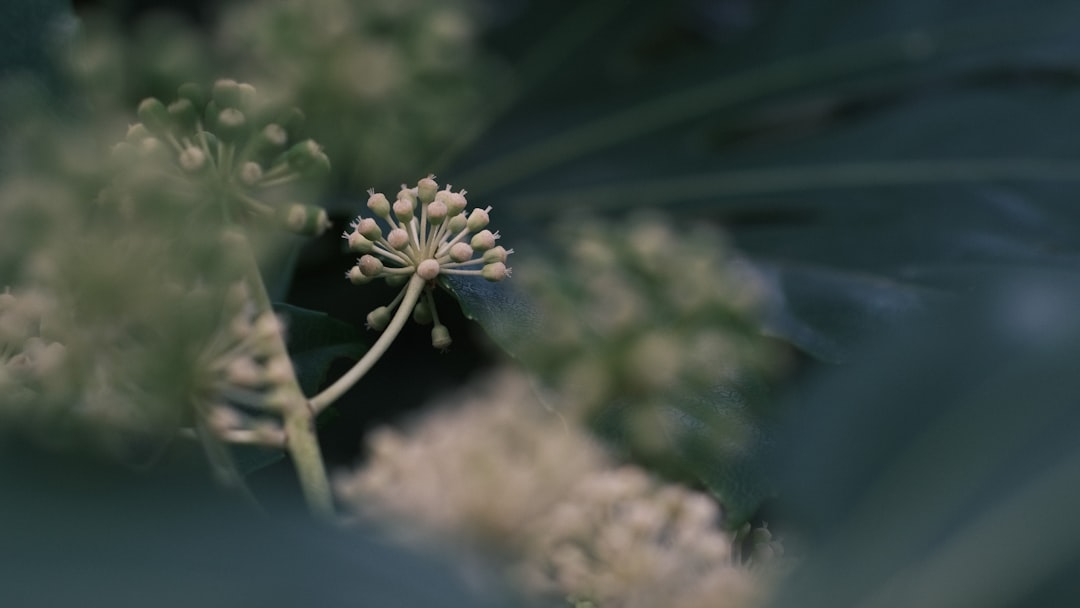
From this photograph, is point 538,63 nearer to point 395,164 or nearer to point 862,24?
point 862,24

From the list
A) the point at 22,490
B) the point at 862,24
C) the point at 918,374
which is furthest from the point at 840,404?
the point at 862,24

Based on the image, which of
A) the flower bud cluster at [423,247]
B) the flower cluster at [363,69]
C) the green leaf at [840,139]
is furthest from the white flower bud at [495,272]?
the green leaf at [840,139]

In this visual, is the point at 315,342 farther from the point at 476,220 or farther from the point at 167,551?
the point at 167,551

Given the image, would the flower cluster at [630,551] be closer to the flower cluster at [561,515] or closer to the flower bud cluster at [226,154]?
the flower cluster at [561,515]

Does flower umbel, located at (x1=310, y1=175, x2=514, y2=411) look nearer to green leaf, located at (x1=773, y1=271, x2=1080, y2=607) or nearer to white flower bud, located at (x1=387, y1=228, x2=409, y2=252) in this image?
white flower bud, located at (x1=387, y1=228, x2=409, y2=252)

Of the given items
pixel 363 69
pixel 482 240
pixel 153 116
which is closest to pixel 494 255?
pixel 482 240

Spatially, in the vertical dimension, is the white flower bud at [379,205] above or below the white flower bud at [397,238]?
above

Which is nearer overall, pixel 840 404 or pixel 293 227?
pixel 840 404

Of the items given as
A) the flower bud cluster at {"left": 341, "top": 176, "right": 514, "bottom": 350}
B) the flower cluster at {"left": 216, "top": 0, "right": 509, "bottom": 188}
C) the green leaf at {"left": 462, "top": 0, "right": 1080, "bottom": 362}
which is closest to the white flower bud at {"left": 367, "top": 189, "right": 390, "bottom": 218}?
the flower bud cluster at {"left": 341, "top": 176, "right": 514, "bottom": 350}
